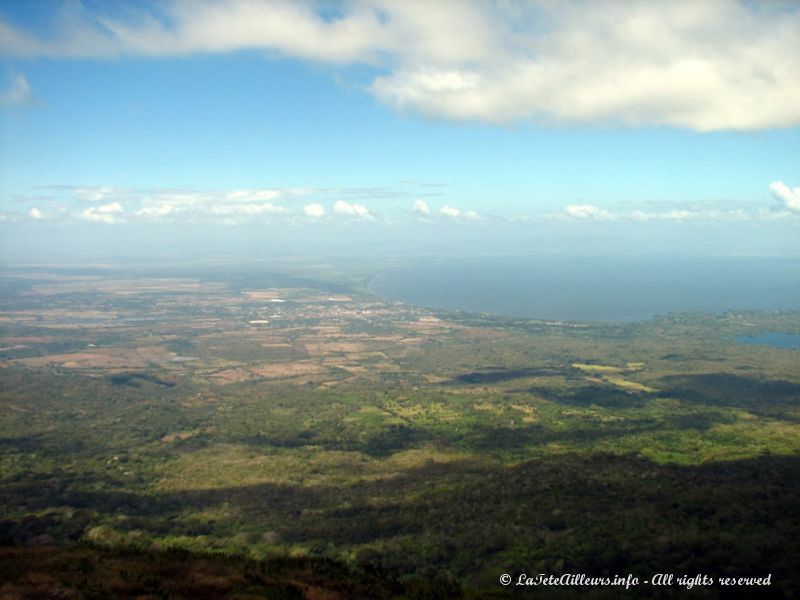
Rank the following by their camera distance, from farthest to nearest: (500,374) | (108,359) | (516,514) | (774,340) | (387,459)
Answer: (774,340) → (108,359) → (500,374) → (387,459) → (516,514)

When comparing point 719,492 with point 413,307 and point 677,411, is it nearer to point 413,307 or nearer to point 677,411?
point 677,411

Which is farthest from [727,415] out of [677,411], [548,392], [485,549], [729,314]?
[729,314]

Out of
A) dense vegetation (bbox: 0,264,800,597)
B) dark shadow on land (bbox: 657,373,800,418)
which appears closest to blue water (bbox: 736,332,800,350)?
dense vegetation (bbox: 0,264,800,597)

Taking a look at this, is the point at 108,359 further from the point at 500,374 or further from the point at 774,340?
the point at 774,340

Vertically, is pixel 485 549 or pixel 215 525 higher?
pixel 485 549

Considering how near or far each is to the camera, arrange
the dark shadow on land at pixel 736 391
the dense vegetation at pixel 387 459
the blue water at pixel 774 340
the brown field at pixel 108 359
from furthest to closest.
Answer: the blue water at pixel 774 340
the brown field at pixel 108 359
the dark shadow on land at pixel 736 391
the dense vegetation at pixel 387 459

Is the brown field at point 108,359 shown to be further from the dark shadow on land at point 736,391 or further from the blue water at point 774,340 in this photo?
the blue water at point 774,340

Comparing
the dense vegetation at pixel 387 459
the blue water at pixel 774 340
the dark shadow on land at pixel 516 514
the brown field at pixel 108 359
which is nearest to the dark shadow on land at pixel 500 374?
the dense vegetation at pixel 387 459

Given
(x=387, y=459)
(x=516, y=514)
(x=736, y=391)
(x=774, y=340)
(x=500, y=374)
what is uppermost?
(x=774, y=340)

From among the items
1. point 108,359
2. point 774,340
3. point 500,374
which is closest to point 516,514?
point 500,374
